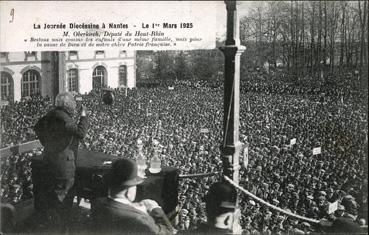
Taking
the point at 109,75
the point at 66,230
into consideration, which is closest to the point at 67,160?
the point at 66,230

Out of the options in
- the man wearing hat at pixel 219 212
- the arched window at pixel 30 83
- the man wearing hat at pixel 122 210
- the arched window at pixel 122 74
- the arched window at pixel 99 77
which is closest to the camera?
the man wearing hat at pixel 122 210

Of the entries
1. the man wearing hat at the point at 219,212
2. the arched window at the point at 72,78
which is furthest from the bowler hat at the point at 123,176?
the arched window at the point at 72,78

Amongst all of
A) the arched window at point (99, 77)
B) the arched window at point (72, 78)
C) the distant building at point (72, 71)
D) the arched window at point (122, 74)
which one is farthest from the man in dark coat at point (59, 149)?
the arched window at point (99, 77)

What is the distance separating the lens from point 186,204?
23.4ft

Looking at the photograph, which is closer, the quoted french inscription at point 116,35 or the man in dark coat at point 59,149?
the man in dark coat at point 59,149

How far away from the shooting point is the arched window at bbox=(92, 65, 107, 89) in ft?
66.4

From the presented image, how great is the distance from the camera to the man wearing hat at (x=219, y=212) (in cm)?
234

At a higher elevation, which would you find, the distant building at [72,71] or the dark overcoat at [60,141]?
the distant building at [72,71]

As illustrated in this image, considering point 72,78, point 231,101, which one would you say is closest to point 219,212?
point 231,101

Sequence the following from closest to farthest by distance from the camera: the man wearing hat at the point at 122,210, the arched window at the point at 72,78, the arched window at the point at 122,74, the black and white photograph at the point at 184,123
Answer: the man wearing hat at the point at 122,210 → the black and white photograph at the point at 184,123 → the arched window at the point at 72,78 → the arched window at the point at 122,74

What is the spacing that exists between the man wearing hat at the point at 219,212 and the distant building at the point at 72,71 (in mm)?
16625

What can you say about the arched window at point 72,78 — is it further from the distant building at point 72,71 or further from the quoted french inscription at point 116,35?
the quoted french inscription at point 116,35

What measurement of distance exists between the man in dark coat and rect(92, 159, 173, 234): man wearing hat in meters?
1.06

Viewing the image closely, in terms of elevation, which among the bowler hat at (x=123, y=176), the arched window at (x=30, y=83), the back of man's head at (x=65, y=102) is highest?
the arched window at (x=30, y=83)
